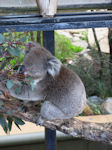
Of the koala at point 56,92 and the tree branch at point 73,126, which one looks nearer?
the tree branch at point 73,126

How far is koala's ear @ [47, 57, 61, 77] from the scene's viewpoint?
5.15 feet

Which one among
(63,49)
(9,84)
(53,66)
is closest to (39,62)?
(53,66)

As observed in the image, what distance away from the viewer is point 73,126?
5.18 ft

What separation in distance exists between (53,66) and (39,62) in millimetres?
98

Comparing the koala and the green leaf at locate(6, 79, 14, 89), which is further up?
the green leaf at locate(6, 79, 14, 89)

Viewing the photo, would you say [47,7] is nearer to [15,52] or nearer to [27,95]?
[27,95]

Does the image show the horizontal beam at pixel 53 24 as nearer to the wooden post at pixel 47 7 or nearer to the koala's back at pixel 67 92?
the wooden post at pixel 47 7

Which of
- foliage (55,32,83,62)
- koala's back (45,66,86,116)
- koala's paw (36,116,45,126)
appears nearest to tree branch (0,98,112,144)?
koala's paw (36,116,45,126)

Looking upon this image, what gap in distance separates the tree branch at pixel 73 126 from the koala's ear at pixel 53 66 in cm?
29

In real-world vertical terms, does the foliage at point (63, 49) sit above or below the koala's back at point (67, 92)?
above

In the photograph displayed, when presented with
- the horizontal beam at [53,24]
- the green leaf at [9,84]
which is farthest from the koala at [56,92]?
the green leaf at [9,84]

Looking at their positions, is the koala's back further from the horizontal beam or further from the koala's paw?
the horizontal beam

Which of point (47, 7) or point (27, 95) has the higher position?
point (47, 7)

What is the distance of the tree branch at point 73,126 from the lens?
5.03ft
